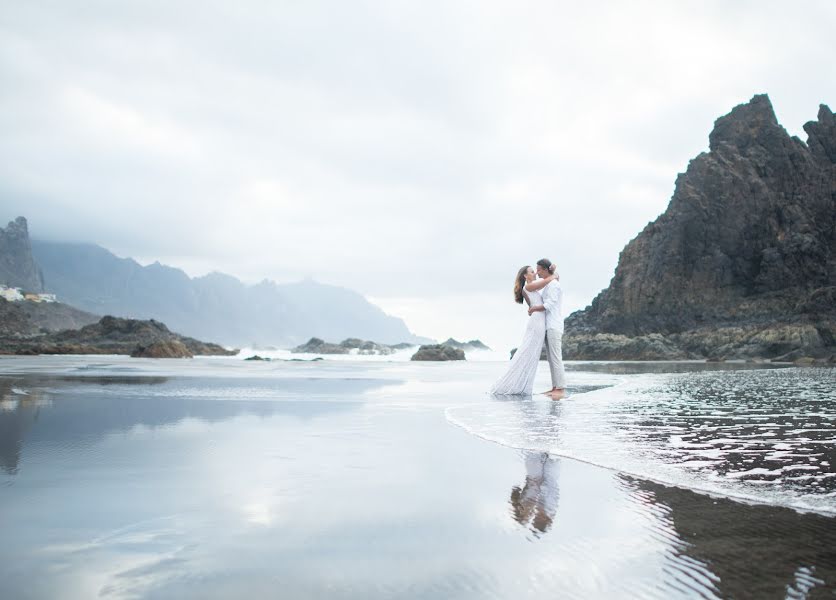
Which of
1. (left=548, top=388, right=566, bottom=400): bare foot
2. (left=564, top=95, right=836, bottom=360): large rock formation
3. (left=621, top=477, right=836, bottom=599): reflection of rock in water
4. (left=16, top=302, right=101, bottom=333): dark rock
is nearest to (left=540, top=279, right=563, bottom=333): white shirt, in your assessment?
(left=548, top=388, right=566, bottom=400): bare foot

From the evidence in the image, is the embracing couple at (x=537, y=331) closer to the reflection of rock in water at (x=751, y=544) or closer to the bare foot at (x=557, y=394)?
the bare foot at (x=557, y=394)

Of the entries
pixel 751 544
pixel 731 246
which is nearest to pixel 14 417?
pixel 751 544

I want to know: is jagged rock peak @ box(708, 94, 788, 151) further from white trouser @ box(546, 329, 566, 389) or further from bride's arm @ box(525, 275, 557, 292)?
white trouser @ box(546, 329, 566, 389)

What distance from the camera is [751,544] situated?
2.90 metres

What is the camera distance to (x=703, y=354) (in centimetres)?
5903

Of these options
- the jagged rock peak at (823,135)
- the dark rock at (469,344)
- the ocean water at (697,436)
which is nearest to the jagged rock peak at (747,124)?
the jagged rock peak at (823,135)

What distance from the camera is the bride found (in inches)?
511

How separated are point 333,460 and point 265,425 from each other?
2619 mm

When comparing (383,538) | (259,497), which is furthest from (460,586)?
(259,497)

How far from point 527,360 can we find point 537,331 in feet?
2.22

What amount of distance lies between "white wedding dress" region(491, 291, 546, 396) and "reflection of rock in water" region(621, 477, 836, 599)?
894cm

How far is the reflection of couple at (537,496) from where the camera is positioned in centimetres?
333

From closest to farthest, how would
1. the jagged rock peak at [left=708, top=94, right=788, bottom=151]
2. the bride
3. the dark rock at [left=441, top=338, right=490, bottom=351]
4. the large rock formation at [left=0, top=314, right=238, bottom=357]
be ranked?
the bride
the large rock formation at [left=0, top=314, right=238, bottom=357]
the jagged rock peak at [left=708, top=94, right=788, bottom=151]
the dark rock at [left=441, top=338, right=490, bottom=351]

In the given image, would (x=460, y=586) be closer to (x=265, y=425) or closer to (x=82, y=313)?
(x=265, y=425)
